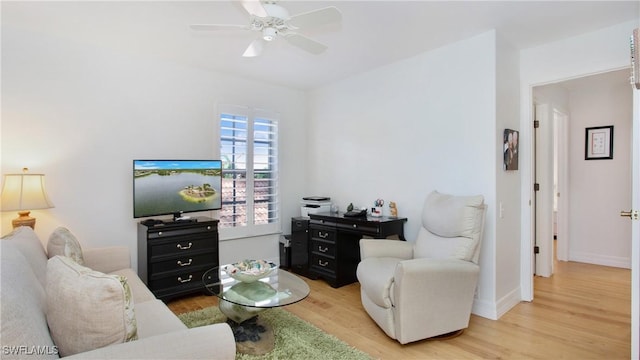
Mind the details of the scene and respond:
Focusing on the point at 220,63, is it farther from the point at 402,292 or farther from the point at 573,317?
the point at 573,317

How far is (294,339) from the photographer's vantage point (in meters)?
2.53

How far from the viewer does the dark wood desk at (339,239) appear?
11.9ft

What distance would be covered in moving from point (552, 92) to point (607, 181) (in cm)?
154

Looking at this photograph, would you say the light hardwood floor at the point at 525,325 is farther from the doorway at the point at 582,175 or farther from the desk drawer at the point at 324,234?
the doorway at the point at 582,175

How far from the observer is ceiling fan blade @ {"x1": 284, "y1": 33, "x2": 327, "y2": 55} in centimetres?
231

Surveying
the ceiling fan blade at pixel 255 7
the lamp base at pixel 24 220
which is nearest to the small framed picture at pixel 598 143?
the ceiling fan blade at pixel 255 7

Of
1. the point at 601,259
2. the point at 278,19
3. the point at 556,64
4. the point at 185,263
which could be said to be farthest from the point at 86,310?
the point at 601,259

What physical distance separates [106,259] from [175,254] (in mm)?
605

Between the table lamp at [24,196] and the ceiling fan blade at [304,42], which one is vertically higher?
the ceiling fan blade at [304,42]

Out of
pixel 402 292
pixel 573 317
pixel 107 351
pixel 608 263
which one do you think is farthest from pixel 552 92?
pixel 107 351

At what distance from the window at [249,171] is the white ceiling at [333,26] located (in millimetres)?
863

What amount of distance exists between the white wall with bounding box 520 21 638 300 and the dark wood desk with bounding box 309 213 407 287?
127 cm

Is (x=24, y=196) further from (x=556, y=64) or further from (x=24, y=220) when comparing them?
(x=556, y=64)

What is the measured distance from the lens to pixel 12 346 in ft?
3.29
